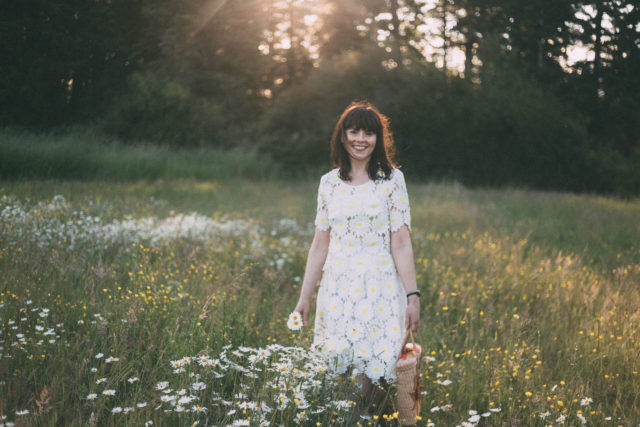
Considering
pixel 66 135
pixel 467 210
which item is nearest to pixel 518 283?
pixel 467 210

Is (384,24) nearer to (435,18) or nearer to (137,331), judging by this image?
(435,18)

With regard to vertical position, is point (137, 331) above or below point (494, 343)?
above

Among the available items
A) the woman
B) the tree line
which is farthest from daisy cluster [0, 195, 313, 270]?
the tree line

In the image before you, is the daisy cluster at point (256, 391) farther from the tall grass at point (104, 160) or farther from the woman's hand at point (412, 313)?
the tall grass at point (104, 160)

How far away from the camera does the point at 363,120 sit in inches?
132

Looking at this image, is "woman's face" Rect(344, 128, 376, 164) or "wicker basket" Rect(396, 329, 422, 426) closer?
"wicker basket" Rect(396, 329, 422, 426)

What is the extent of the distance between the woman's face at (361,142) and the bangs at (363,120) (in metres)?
0.03

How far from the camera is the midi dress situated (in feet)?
10.7

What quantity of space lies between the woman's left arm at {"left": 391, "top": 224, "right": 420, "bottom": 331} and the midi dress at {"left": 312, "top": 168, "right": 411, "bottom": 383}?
0.14 ft

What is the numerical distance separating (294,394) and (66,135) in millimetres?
16630

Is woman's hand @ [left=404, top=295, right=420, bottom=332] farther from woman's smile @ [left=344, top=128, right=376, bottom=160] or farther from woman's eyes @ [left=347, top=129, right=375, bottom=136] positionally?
woman's eyes @ [left=347, top=129, right=375, bottom=136]

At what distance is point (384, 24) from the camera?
1254 inches

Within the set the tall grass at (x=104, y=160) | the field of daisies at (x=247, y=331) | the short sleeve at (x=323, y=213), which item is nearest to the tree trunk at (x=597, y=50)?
the tall grass at (x=104, y=160)

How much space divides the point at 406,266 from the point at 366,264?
0.27m
